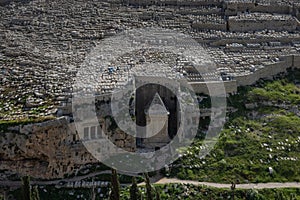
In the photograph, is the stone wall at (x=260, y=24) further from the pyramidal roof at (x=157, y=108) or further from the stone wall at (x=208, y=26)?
the pyramidal roof at (x=157, y=108)

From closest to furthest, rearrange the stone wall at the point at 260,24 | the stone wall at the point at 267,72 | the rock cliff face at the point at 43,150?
the rock cliff face at the point at 43,150
the stone wall at the point at 267,72
the stone wall at the point at 260,24

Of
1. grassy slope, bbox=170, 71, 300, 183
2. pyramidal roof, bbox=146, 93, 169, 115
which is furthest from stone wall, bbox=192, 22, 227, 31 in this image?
pyramidal roof, bbox=146, 93, 169, 115

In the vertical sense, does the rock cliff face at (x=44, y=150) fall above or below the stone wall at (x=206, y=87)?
below

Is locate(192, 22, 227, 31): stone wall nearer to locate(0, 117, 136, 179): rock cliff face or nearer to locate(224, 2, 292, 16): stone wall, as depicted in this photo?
locate(224, 2, 292, 16): stone wall

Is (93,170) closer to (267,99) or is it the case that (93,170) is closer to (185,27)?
(267,99)

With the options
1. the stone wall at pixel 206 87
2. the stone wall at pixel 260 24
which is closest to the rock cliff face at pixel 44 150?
the stone wall at pixel 206 87

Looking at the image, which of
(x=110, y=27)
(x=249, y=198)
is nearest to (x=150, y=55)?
(x=110, y=27)
